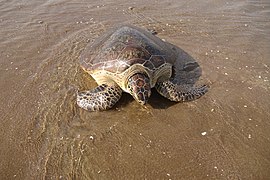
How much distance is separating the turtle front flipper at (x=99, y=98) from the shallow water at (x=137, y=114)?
10cm

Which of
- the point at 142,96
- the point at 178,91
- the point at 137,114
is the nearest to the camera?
the point at 142,96

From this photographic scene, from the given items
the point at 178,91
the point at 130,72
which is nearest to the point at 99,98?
the point at 130,72

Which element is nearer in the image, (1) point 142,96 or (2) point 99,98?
(1) point 142,96

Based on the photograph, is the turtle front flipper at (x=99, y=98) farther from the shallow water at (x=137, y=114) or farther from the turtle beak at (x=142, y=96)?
the turtle beak at (x=142, y=96)

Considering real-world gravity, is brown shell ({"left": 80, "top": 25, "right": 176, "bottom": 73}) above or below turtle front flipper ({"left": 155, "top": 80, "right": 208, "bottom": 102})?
above

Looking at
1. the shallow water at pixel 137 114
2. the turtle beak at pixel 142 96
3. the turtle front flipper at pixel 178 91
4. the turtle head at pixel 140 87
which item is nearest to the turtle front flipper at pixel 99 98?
the shallow water at pixel 137 114

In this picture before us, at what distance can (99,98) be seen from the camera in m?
3.76

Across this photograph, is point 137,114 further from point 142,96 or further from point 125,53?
point 125,53

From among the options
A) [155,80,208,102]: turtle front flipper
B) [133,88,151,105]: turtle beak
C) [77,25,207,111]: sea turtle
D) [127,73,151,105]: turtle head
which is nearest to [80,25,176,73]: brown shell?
[77,25,207,111]: sea turtle

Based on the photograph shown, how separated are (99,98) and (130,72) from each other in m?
0.53

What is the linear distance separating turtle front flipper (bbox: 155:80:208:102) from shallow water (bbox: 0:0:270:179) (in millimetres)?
98

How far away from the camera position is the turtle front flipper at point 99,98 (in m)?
3.71

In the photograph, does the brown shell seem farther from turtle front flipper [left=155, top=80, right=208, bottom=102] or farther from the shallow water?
the shallow water

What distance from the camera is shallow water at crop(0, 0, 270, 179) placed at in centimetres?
304
